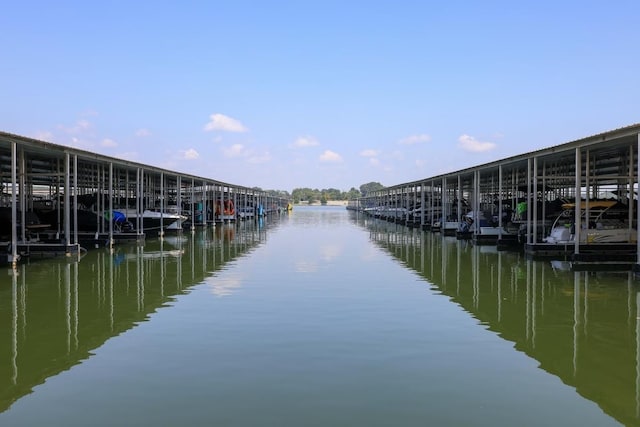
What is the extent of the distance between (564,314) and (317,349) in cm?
463

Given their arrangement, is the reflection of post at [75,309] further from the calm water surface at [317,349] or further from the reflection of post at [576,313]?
the reflection of post at [576,313]

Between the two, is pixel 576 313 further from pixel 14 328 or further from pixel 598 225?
pixel 598 225

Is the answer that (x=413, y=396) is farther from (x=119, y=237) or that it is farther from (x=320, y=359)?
(x=119, y=237)

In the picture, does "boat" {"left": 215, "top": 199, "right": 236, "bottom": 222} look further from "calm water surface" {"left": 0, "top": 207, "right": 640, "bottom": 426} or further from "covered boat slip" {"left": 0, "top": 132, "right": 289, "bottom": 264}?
"calm water surface" {"left": 0, "top": 207, "right": 640, "bottom": 426}

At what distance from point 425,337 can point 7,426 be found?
503 centimetres

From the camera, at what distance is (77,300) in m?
10.7

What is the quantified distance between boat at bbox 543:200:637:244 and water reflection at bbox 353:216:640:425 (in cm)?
142

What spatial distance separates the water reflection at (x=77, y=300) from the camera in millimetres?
6719

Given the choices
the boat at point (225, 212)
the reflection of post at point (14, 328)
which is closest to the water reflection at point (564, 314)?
the reflection of post at point (14, 328)

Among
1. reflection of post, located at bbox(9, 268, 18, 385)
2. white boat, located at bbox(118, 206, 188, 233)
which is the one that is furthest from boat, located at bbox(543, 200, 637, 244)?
white boat, located at bbox(118, 206, 188, 233)

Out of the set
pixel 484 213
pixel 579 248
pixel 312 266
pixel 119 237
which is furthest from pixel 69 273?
pixel 484 213

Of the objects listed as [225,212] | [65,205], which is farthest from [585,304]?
[225,212]

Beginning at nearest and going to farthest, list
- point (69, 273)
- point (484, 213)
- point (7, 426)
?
point (7, 426) < point (69, 273) < point (484, 213)

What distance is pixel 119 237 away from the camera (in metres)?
23.9
